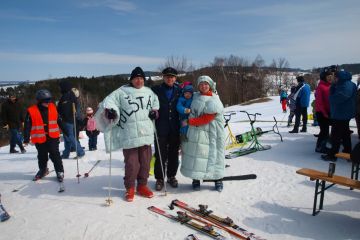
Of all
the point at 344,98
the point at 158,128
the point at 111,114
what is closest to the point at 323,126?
the point at 344,98

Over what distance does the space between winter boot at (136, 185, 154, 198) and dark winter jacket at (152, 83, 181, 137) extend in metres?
0.93

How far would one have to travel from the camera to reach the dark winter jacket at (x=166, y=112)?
500cm

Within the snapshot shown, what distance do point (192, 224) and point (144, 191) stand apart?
1.30 m

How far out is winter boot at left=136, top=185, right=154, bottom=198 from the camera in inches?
194

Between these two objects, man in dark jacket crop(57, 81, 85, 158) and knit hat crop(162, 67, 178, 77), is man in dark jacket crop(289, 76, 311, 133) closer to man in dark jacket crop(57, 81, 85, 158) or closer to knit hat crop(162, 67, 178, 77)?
knit hat crop(162, 67, 178, 77)

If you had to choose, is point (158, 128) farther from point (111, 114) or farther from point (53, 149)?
→ point (53, 149)

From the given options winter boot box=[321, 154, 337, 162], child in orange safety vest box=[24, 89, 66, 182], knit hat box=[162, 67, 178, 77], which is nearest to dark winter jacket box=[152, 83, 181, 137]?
knit hat box=[162, 67, 178, 77]

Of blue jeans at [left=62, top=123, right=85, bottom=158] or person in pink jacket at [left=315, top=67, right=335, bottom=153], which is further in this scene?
blue jeans at [left=62, top=123, right=85, bottom=158]

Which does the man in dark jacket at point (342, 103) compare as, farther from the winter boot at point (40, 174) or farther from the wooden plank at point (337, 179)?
the winter boot at point (40, 174)

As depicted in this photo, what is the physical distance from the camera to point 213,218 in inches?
160

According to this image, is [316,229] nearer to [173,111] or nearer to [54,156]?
[173,111]

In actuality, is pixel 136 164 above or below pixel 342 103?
below

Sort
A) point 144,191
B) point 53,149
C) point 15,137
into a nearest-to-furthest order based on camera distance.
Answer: point 144,191
point 53,149
point 15,137

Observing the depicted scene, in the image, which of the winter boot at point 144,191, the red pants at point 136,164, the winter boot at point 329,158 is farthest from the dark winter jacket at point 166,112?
the winter boot at point 329,158
